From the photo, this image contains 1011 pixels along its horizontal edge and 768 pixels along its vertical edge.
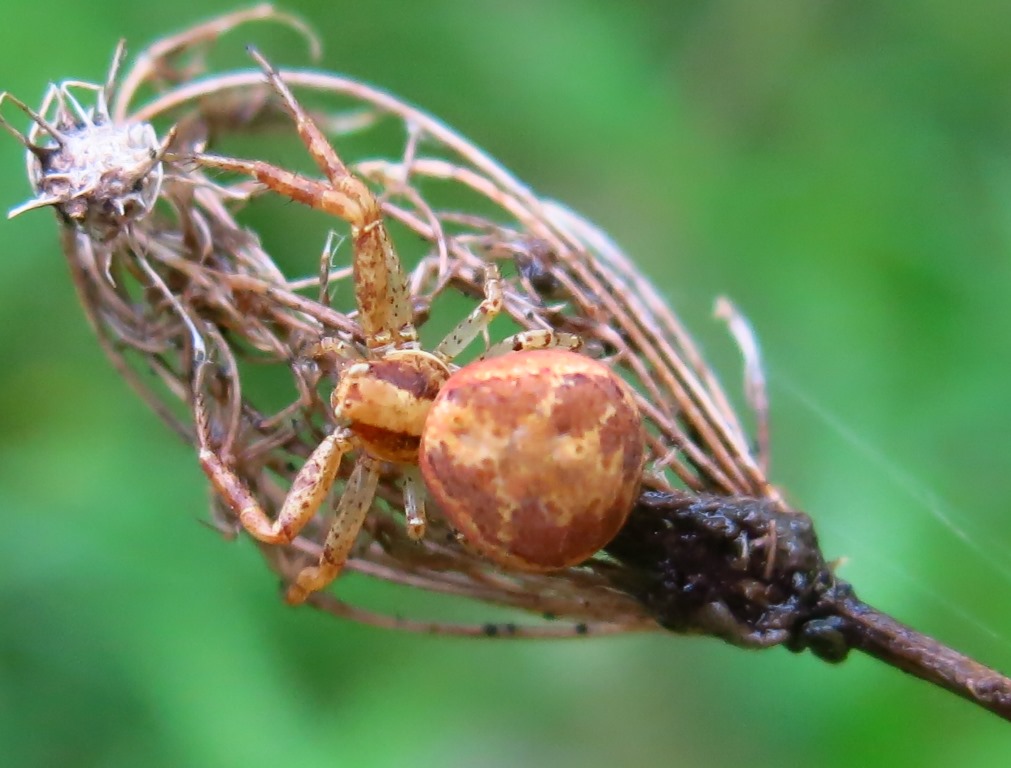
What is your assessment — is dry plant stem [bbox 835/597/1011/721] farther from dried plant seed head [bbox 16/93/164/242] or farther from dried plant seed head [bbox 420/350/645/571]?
dried plant seed head [bbox 16/93/164/242]

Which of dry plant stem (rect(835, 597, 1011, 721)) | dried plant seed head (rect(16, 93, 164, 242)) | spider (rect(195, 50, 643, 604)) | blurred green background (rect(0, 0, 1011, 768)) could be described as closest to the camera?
dry plant stem (rect(835, 597, 1011, 721))

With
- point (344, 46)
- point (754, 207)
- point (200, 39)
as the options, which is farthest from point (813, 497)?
point (344, 46)

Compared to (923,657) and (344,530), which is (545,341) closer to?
(344,530)

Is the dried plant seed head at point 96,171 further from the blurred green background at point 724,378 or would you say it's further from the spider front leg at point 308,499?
the blurred green background at point 724,378

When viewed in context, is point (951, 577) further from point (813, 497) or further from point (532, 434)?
point (532, 434)

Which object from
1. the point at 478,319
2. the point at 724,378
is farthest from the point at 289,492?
the point at 724,378

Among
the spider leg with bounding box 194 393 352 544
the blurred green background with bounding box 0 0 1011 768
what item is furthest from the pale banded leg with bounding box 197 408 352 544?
the blurred green background with bounding box 0 0 1011 768
